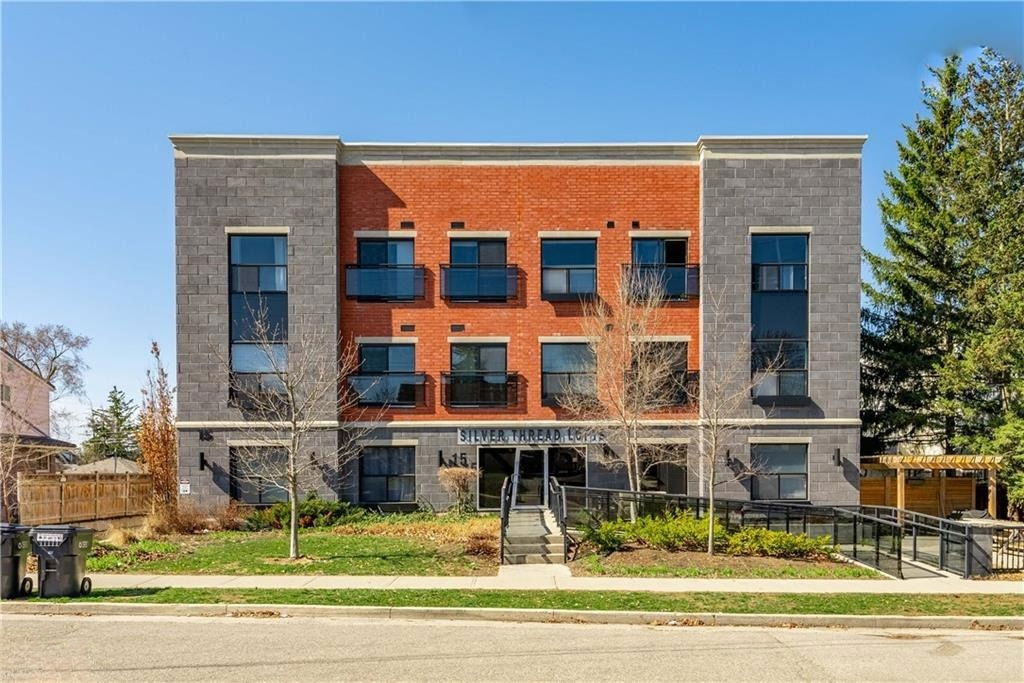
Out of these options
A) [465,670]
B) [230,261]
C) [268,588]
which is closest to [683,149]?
[230,261]

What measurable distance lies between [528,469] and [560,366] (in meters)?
3.49

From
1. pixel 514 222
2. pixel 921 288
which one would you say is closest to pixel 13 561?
pixel 514 222

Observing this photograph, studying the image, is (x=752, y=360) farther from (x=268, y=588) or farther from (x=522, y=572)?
(x=268, y=588)

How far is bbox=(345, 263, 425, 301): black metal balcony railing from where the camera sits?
81.9 feet

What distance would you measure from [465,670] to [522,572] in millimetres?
6262

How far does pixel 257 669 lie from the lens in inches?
322

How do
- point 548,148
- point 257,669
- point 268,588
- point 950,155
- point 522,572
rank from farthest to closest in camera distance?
1. point 950,155
2. point 548,148
3. point 522,572
4. point 268,588
5. point 257,669

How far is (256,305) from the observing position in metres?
24.3

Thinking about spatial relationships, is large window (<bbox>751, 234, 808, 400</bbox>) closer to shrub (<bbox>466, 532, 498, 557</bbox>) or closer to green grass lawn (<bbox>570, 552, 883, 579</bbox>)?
green grass lawn (<bbox>570, 552, 883, 579</bbox>)

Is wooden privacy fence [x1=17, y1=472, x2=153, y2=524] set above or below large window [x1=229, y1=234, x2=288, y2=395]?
below

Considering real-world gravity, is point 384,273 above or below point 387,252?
below

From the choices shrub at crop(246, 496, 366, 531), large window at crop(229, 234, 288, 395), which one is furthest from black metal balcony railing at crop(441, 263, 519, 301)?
shrub at crop(246, 496, 366, 531)

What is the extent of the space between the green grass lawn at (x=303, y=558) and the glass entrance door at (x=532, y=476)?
650cm

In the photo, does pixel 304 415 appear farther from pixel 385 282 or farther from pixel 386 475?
pixel 385 282
